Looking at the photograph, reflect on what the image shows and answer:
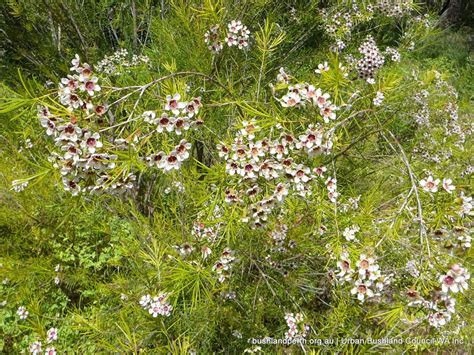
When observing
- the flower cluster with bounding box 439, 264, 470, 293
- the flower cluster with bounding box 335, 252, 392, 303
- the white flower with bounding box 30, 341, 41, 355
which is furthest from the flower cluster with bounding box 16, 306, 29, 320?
the flower cluster with bounding box 439, 264, 470, 293

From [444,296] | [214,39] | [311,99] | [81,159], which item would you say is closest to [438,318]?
[444,296]

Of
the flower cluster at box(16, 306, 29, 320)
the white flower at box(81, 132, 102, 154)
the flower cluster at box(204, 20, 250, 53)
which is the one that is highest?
the white flower at box(81, 132, 102, 154)

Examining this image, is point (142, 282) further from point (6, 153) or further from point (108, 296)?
point (6, 153)

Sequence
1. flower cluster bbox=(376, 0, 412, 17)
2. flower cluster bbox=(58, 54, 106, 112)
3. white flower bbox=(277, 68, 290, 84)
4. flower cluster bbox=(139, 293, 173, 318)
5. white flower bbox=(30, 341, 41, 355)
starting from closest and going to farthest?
1. flower cluster bbox=(58, 54, 106, 112)
2. white flower bbox=(277, 68, 290, 84)
3. flower cluster bbox=(139, 293, 173, 318)
4. white flower bbox=(30, 341, 41, 355)
5. flower cluster bbox=(376, 0, 412, 17)

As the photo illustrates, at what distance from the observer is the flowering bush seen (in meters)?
1.39

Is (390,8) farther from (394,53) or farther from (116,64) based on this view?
(116,64)

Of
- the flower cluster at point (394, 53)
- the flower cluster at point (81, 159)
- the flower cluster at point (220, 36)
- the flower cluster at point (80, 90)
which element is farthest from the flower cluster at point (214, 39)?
the flower cluster at point (394, 53)

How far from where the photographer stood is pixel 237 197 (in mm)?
1544

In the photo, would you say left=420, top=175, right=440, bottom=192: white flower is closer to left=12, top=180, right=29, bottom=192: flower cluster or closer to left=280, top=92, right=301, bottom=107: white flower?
left=280, top=92, right=301, bottom=107: white flower

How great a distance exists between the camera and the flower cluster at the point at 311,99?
4.70 feet

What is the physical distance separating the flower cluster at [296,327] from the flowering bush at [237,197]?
0.04ft

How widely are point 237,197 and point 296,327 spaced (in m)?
1.14

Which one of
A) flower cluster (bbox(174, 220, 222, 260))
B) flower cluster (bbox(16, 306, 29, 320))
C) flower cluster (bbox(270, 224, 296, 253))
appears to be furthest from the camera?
flower cluster (bbox(16, 306, 29, 320))

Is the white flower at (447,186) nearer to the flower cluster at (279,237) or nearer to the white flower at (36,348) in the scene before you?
the flower cluster at (279,237)
